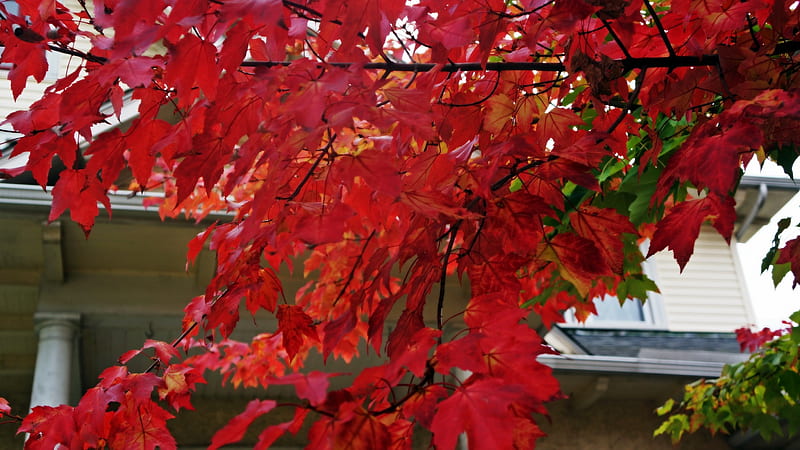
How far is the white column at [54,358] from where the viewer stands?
198 inches

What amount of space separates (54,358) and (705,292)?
939 cm

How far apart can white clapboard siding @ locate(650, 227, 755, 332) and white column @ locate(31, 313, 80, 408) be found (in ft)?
27.6

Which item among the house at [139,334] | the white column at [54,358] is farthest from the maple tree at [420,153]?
the white column at [54,358]

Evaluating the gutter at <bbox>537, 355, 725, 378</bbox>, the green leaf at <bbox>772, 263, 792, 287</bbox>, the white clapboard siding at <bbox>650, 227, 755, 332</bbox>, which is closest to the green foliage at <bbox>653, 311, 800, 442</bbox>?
the gutter at <bbox>537, 355, 725, 378</bbox>

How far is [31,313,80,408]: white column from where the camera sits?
5023mm

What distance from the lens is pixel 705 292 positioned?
11.0 meters

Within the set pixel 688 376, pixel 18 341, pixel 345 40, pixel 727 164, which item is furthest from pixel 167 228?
pixel 688 376

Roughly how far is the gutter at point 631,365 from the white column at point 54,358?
4.28 meters

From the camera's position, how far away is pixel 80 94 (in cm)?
215

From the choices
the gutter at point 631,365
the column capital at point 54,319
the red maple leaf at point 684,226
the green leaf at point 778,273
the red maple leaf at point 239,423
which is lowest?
the red maple leaf at point 239,423

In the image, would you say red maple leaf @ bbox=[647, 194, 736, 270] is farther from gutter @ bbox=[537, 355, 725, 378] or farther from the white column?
gutter @ bbox=[537, 355, 725, 378]

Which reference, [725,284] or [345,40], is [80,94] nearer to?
[345,40]

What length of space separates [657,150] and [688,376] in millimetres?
6000

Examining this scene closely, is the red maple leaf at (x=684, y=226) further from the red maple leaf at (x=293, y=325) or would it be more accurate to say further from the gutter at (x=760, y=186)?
the gutter at (x=760, y=186)
